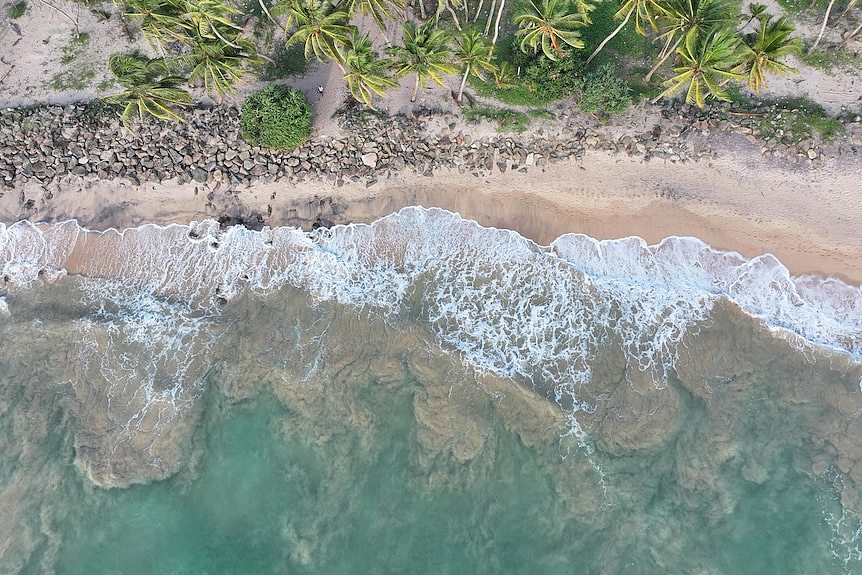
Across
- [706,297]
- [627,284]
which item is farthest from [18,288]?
[706,297]

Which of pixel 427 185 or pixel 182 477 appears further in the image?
pixel 427 185

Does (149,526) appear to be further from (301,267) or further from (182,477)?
(301,267)

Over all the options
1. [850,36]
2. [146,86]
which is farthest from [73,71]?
[850,36]

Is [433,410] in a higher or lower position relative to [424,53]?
lower

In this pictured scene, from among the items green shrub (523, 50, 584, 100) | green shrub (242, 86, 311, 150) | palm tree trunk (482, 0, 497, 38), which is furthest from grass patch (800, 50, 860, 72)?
green shrub (242, 86, 311, 150)

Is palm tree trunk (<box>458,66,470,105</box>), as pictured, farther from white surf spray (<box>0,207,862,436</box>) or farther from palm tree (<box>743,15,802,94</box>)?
palm tree (<box>743,15,802,94</box>)

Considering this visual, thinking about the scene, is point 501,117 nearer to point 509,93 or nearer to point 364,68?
point 509,93

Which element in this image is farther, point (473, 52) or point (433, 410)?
point (433, 410)

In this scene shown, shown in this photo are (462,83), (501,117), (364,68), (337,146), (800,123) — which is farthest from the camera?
(337,146)
